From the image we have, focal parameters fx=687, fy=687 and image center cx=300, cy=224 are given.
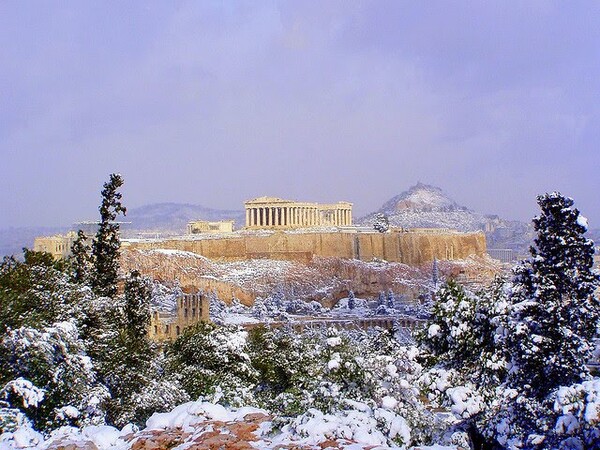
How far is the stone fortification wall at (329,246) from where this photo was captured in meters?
83.2

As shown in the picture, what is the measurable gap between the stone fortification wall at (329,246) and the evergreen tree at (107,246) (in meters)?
59.5

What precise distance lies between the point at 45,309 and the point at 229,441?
21.1 feet

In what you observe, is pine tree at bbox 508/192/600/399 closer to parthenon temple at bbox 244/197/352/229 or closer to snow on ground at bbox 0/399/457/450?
snow on ground at bbox 0/399/457/450

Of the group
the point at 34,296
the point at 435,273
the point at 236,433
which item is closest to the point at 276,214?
the point at 435,273

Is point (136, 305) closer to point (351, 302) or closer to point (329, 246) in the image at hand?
point (351, 302)

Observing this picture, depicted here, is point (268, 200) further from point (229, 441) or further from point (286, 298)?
point (229, 441)

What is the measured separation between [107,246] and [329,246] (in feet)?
225

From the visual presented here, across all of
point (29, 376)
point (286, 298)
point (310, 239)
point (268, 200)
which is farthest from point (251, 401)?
point (268, 200)

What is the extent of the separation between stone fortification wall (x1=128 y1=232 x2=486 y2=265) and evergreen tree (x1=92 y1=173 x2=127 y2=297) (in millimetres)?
59536

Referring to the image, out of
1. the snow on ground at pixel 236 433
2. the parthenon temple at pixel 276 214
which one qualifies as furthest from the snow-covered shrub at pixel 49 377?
the parthenon temple at pixel 276 214

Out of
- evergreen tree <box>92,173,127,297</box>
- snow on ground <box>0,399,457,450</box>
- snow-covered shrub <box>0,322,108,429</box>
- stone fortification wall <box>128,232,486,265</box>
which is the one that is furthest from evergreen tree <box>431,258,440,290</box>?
snow on ground <box>0,399,457,450</box>

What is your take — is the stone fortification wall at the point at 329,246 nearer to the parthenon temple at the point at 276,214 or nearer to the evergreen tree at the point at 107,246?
the parthenon temple at the point at 276,214

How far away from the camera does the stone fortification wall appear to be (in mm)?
83188

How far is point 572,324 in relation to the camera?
32.1ft
